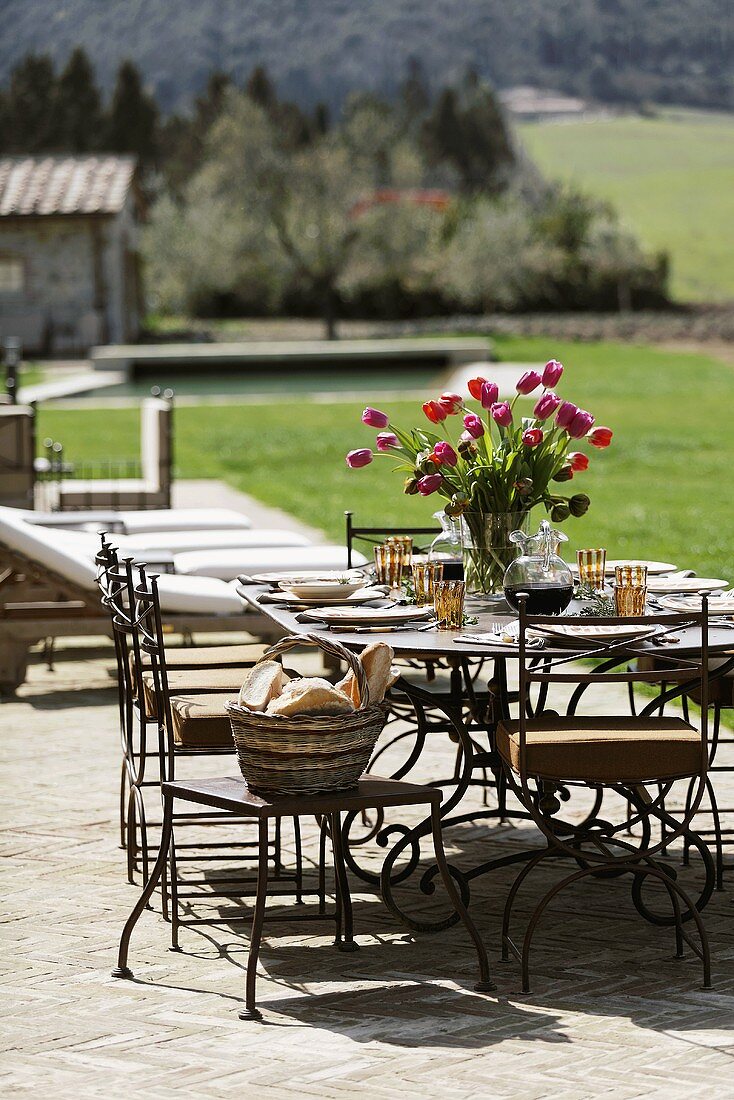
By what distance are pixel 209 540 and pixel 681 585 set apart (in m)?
→ 4.28

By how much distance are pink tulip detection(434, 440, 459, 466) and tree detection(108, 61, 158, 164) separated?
3069 inches

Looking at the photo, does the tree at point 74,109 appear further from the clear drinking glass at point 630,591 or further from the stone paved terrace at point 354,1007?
the clear drinking glass at point 630,591

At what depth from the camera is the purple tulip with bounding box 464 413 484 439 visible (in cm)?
504

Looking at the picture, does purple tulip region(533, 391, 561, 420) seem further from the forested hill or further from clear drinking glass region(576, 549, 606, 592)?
the forested hill

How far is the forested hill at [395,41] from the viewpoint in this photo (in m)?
153

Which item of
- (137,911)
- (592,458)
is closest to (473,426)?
(137,911)

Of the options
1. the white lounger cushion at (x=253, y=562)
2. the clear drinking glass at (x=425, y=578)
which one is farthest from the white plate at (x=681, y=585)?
the white lounger cushion at (x=253, y=562)

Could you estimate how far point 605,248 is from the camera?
5584 cm

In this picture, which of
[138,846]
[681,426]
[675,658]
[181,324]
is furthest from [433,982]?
[181,324]

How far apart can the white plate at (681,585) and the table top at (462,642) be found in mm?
307

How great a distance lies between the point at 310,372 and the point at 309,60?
130243 millimetres

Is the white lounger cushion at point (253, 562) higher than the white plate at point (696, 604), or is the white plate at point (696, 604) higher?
the white plate at point (696, 604)

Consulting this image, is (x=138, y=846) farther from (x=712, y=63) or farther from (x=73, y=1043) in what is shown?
(x=712, y=63)

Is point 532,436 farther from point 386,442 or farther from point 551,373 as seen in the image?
point 386,442
